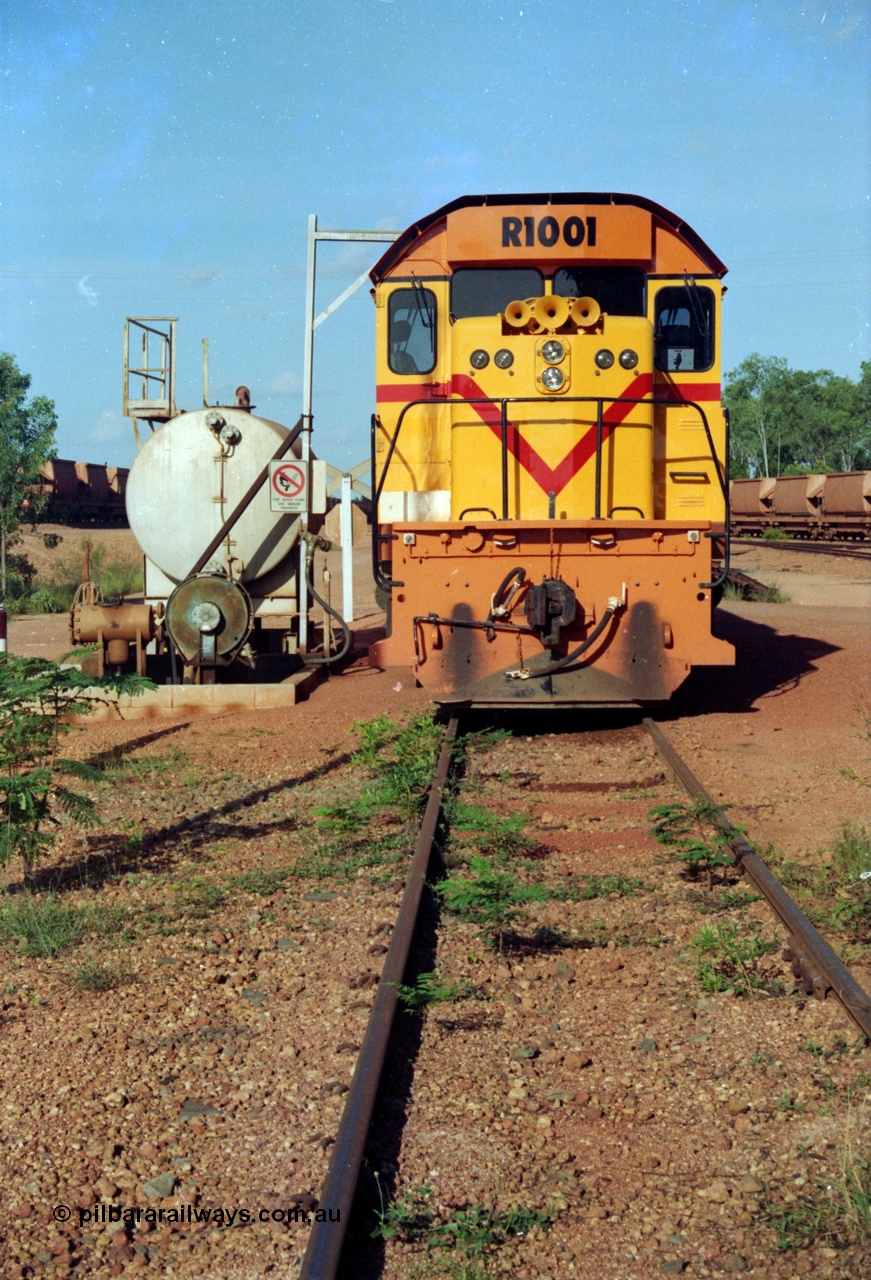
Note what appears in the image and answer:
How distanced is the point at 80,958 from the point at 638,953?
6.98ft

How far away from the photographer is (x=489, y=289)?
9617mm

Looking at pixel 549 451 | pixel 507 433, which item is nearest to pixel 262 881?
pixel 507 433

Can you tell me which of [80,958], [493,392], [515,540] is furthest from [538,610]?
[80,958]

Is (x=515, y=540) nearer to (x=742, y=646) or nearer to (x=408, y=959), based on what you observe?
(x=408, y=959)

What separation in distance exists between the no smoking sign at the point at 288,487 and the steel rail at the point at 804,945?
6.30 m

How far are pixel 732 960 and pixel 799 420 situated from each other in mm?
102375

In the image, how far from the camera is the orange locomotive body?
8.84 m

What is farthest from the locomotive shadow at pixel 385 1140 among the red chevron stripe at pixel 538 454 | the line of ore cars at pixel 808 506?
the line of ore cars at pixel 808 506

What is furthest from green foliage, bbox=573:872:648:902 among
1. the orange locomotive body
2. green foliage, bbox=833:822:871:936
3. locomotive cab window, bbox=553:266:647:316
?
locomotive cab window, bbox=553:266:647:316

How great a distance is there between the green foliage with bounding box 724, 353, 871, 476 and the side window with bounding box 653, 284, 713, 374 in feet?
285

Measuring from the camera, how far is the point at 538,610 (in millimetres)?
8617

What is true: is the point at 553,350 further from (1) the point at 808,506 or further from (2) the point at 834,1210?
(1) the point at 808,506

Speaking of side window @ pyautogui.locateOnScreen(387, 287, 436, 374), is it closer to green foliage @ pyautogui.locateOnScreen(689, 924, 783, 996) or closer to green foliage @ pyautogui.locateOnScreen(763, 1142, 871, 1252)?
green foliage @ pyautogui.locateOnScreen(689, 924, 783, 996)

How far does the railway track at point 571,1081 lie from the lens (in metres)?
2.84
